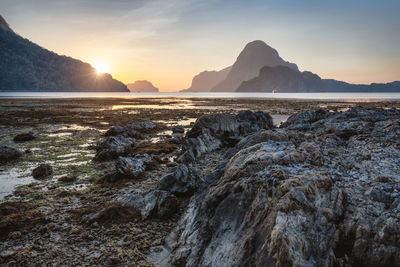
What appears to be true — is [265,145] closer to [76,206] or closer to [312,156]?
[312,156]

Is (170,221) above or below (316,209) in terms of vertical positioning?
below

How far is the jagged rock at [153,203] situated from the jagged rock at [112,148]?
23.0ft

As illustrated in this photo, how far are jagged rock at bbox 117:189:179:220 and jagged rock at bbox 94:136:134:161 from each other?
7007 mm

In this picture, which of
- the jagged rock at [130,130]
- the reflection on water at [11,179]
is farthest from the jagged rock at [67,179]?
the jagged rock at [130,130]

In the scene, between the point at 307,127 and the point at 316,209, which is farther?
the point at 307,127

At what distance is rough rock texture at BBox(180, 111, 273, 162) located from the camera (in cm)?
1559

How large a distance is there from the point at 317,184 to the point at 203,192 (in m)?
3.60

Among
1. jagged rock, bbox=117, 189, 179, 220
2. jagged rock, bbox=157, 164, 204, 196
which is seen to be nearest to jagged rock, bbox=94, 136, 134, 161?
jagged rock, bbox=117, 189, 179, 220

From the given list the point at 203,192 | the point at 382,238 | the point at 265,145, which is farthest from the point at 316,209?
the point at 203,192

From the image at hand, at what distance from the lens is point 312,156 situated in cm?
640

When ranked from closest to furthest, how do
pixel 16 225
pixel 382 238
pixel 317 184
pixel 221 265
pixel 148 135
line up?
1. pixel 382 238
2. pixel 221 265
3. pixel 317 184
4. pixel 16 225
5. pixel 148 135

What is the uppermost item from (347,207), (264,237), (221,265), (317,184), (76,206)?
(317,184)

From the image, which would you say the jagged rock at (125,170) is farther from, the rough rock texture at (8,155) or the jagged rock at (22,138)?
the jagged rock at (22,138)

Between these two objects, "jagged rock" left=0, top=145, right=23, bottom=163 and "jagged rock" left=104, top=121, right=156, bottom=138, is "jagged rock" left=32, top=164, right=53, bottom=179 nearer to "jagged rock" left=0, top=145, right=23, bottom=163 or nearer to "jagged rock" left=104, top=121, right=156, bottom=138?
"jagged rock" left=0, top=145, right=23, bottom=163
